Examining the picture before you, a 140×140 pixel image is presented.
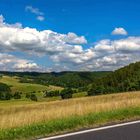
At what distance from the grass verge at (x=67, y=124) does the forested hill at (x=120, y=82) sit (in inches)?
3135

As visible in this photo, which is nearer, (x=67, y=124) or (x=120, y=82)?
(x=67, y=124)

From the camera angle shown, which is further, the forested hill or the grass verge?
the forested hill

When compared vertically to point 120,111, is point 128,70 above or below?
above

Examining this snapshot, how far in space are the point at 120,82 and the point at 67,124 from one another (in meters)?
110

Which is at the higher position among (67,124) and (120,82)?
(120,82)

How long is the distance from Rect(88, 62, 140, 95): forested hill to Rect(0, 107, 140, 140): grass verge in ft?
261

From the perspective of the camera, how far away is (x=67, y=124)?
11.0 m

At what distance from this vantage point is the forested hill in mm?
96975

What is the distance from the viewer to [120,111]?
42.9ft

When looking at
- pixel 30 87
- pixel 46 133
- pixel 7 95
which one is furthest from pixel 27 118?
pixel 30 87

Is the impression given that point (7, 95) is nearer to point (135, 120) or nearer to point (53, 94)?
point (53, 94)

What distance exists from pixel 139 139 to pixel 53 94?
124429 millimetres

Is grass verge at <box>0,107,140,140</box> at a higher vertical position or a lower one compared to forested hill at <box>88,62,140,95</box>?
lower

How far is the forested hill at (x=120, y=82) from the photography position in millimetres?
96975
